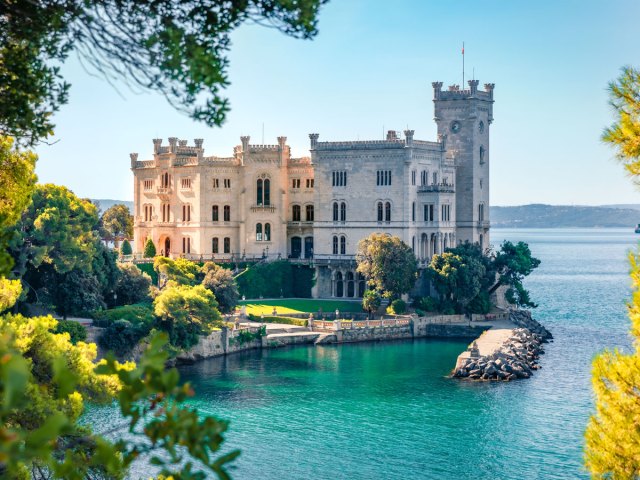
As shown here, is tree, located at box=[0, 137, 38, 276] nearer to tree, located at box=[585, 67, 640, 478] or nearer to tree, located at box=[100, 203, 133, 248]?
tree, located at box=[585, 67, 640, 478]

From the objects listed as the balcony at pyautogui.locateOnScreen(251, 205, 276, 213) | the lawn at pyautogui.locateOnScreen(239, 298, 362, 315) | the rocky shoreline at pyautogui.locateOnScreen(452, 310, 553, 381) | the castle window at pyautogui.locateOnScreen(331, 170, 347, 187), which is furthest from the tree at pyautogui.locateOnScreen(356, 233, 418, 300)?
the balcony at pyautogui.locateOnScreen(251, 205, 276, 213)

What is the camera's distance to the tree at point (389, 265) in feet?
205

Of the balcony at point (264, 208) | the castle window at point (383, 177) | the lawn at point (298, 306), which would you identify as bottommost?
the lawn at point (298, 306)

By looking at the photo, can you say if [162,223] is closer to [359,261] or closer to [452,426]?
[359,261]

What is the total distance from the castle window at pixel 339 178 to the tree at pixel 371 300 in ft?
33.9

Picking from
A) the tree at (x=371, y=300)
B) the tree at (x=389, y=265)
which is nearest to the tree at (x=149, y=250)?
the tree at (x=389, y=265)

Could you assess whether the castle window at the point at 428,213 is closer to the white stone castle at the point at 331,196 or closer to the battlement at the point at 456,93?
the white stone castle at the point at 331,196

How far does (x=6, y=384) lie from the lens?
17.4ft

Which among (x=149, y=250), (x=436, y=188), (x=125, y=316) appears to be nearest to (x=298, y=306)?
(x=436, y=188)

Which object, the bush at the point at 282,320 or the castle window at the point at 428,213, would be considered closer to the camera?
the bush at the point at 282,320

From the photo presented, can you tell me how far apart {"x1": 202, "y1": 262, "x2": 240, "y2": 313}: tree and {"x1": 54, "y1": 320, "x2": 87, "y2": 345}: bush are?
45.2ft

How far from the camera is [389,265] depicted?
205ft

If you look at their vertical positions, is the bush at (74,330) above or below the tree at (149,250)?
below

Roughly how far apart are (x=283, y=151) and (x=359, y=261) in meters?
12.0
